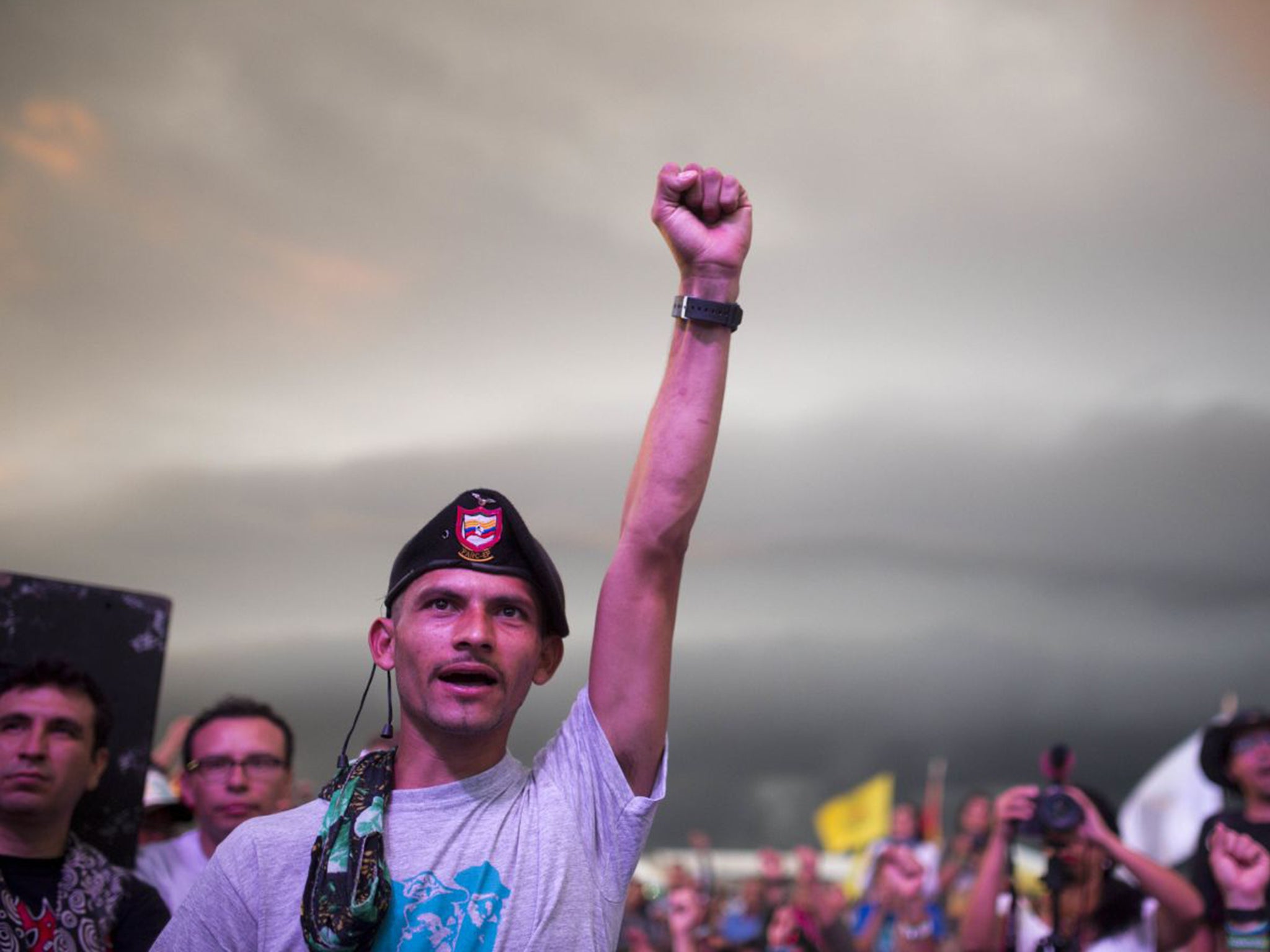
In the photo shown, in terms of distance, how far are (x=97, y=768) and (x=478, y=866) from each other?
6.39 ft

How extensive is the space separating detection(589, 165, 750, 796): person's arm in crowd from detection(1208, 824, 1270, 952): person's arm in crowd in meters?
2.76

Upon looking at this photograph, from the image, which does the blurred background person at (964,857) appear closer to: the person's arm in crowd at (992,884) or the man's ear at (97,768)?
the person's arm in crowd at (992,884)

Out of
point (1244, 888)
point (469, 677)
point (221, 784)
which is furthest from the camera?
point (221, 784)

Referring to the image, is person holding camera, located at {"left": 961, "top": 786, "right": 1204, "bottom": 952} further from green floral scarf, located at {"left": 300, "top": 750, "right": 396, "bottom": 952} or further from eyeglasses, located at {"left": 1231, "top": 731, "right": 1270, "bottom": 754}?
green floral scarf, located at {"left": 300, "top": 750, "right": 396, "bottom": 952}

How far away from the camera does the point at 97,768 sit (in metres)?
3.46

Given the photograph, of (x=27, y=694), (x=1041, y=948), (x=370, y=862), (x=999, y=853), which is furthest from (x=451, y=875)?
(x=999, y=853)

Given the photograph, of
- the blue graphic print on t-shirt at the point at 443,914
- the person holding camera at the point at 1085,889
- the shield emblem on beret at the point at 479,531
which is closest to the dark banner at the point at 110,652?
the shield emblem on beret at the point at 479,531

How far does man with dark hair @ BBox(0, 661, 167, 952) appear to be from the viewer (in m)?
3.01

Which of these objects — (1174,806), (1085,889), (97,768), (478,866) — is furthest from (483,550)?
(1174,806)

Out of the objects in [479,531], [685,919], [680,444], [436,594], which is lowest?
[685,919]

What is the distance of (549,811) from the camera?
A: 202cm

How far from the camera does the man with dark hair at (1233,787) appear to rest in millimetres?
4207

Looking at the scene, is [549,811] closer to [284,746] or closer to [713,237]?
[713,237]

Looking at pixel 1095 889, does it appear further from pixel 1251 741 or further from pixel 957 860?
pixel 957 860
